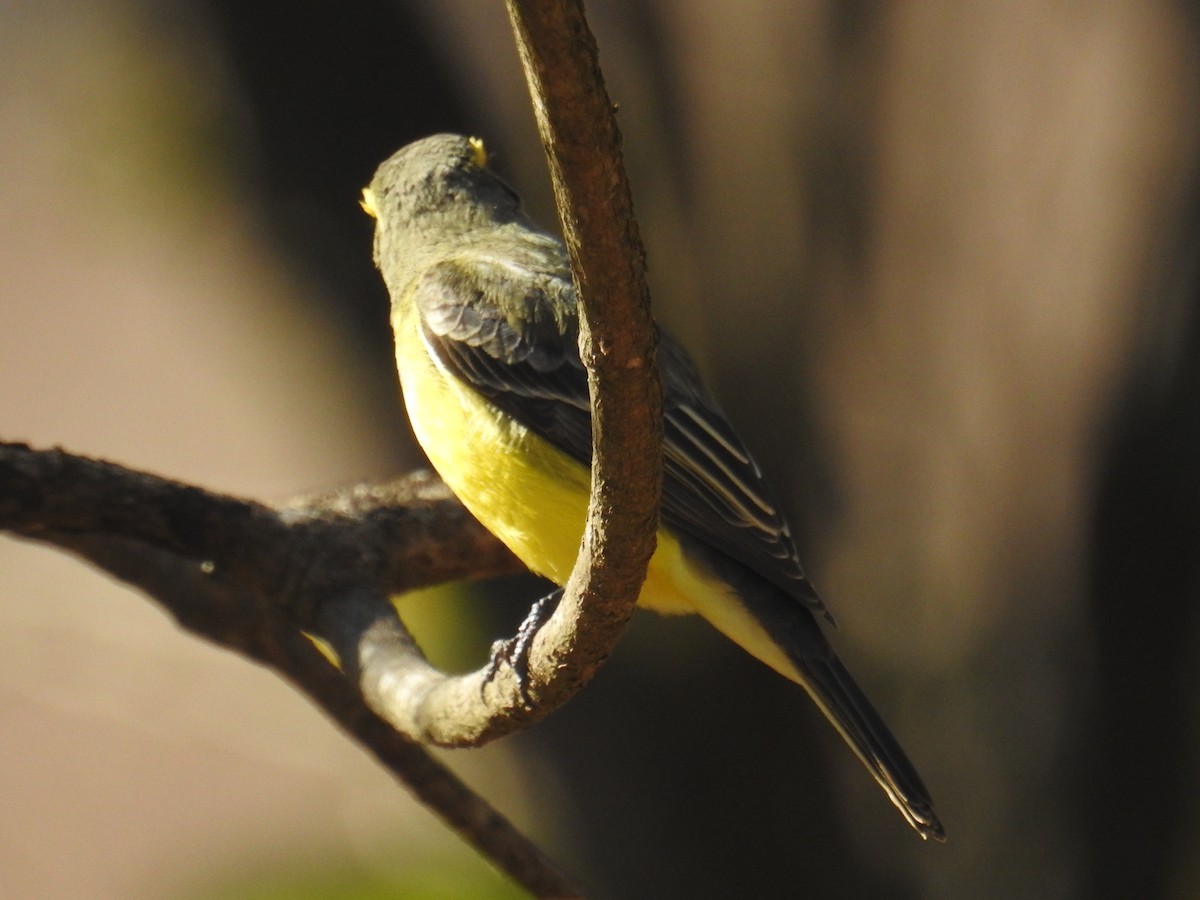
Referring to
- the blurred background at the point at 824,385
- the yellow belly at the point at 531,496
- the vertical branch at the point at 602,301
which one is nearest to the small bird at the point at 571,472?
the yellow belly at the point at 531,496

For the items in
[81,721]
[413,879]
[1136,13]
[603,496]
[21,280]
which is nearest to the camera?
[603,496]

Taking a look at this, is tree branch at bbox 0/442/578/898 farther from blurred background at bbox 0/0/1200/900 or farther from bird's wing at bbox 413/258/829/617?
blurred background at bbox 0/0/1200/900

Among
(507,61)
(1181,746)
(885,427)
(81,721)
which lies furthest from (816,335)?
(81,721)

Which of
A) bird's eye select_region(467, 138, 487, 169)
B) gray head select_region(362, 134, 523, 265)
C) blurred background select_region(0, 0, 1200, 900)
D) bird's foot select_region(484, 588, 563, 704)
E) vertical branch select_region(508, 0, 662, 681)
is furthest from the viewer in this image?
blurred background select_region(0, 0, 1200, 900)

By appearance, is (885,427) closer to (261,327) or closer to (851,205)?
(851,205)

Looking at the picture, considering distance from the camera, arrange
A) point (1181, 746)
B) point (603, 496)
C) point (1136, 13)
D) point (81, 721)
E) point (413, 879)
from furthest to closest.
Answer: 1. point (81, 721)
2. point (1136, 13)
3. point (1181, 746)
4. point (413, 879)
5. point (603, 496)

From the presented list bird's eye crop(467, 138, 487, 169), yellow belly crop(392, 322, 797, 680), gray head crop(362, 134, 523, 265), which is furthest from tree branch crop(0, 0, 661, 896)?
bird's eye crop(467, 138, 487, 169)
